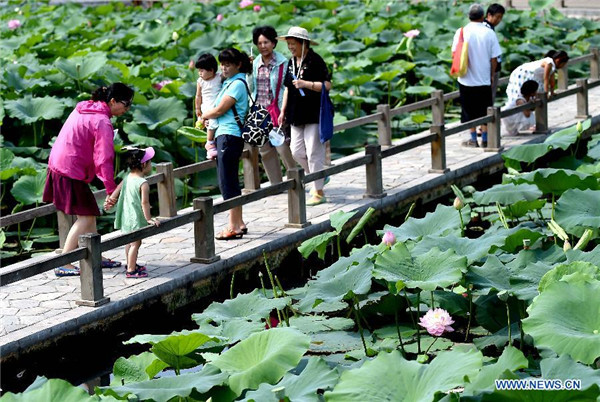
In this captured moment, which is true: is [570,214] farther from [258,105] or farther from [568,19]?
[568,19]

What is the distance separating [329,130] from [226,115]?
40.1 inches

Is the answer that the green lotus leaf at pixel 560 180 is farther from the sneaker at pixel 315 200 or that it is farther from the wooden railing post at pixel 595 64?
the wooden railing post at pixel 595 64

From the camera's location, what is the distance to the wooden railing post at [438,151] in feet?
29.8

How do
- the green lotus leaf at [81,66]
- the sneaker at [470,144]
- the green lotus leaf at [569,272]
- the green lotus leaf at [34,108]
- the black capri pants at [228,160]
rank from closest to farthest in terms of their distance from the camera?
the green lotus leaf at [569,272] < the black capri pants at [228,160] < the green lotus leaf at [34,108] < the sneaker at [470,144] < the green lotus leaf at [81,66]

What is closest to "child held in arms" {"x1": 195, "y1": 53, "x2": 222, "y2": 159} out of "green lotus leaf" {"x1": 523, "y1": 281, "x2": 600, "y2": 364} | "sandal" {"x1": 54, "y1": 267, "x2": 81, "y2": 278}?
"sandal" {"x1": 54, "y1": 267, "x2": 81, "y2": 278}

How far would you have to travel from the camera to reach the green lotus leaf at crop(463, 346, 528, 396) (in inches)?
150

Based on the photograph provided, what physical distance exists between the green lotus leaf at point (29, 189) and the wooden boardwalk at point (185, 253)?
1204 millimetres

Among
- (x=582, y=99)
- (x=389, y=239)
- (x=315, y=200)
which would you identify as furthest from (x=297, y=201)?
(x=582, y=99)

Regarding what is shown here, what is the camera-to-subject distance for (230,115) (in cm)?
719

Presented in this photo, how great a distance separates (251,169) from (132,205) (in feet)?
5.98

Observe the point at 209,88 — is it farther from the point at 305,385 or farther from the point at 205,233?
the point at 305,385

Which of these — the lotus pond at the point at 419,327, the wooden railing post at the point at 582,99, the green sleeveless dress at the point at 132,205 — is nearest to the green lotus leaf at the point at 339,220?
the lotus pond at the point at 419,327

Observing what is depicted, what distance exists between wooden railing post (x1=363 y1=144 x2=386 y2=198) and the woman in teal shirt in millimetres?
1332

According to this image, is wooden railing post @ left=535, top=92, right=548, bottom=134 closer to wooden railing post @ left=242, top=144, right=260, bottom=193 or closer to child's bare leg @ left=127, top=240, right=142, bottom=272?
wooden railing post @ left=242, top=144, right=260, bottom=193
